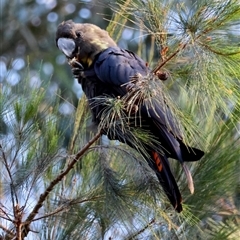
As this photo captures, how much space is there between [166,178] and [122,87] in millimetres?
293

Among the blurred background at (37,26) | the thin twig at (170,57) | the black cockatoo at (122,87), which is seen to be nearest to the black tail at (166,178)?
the black cockatoo at (122,87)

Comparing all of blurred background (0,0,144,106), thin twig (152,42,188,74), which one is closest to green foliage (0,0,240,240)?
thin twig (152,42,188,74)

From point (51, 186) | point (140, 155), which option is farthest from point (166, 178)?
point (51, 186)

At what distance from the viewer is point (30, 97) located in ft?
6.07

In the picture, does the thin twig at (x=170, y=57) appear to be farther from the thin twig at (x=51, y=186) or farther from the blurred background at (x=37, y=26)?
the blurred background at (x=37, y=26)

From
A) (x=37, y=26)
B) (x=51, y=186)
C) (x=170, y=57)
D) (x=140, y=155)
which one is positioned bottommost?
(x=37, y=26)

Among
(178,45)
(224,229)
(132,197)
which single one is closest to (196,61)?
(178,45)

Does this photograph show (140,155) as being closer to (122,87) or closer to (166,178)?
(166,178)

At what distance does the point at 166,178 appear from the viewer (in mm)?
1765

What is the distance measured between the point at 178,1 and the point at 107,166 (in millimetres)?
455

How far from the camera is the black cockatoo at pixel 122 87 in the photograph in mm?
1707

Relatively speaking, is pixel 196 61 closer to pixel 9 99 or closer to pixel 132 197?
pixel 132 197

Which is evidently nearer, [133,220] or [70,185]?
[133,220]

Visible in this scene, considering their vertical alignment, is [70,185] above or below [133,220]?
below
